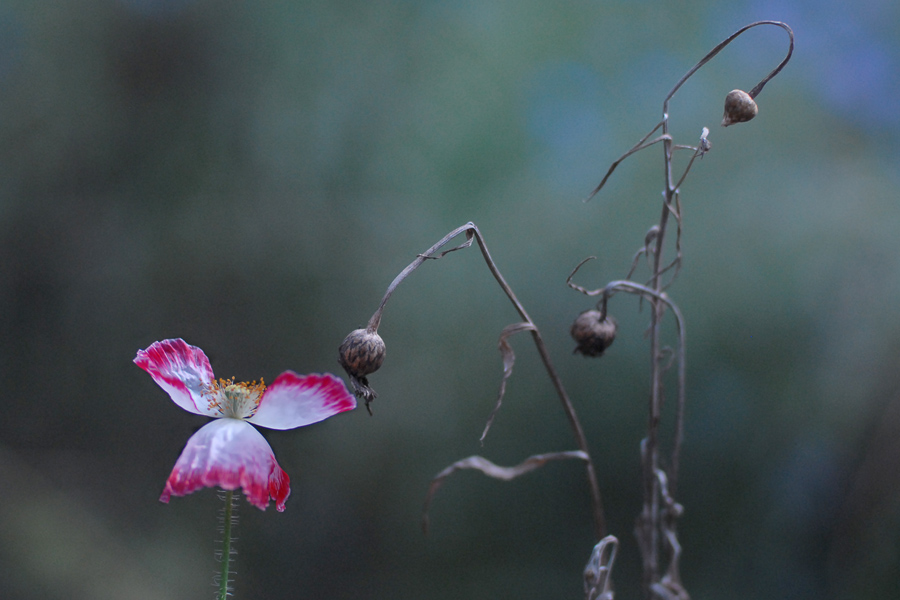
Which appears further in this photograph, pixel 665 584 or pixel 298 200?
pixel 298 200

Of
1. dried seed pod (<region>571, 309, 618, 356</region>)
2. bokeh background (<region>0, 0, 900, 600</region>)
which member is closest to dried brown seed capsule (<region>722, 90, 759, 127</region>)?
Result: dried seed pod (<region>571, 309, 618, 356</region>)

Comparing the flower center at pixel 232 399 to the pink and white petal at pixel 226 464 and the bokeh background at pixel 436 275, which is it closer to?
the pink and white petal at pixel 226 464

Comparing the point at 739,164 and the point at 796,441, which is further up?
the point at 739,164

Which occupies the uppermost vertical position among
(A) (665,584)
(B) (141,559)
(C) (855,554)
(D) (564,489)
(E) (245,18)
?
(E) (245,18)

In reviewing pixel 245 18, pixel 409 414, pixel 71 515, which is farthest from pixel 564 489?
pixel 245 18

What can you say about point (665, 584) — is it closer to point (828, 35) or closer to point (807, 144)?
point (807, 144)

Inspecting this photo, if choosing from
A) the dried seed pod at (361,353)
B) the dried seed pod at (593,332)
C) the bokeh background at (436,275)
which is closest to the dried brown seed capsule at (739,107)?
the dried seed pod at (593,332)
